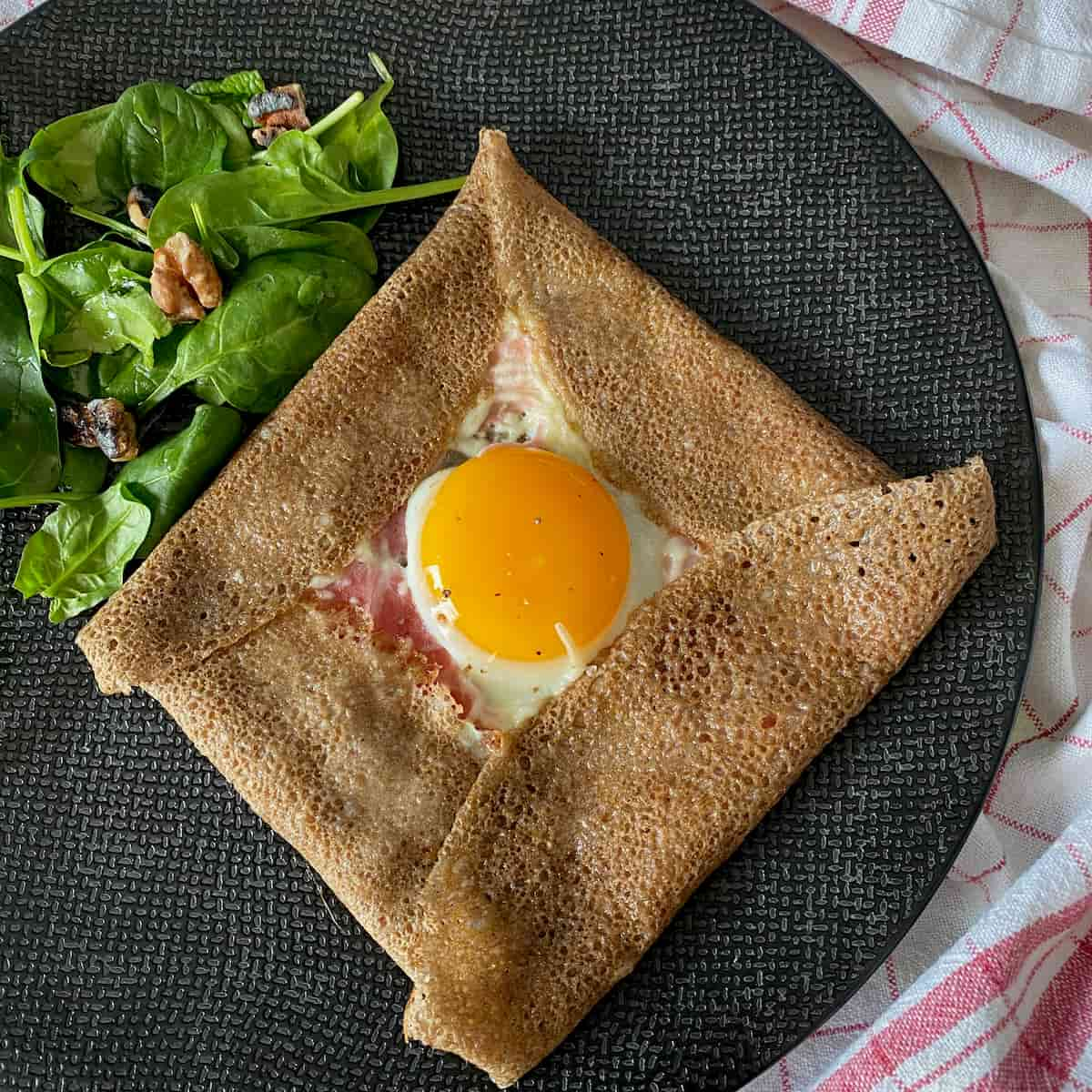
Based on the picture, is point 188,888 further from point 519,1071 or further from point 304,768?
point 519,1071

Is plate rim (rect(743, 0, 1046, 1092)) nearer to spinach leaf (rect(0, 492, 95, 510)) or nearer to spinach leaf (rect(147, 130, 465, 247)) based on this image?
spinach leaf (rect(147, 130, 465, 247))

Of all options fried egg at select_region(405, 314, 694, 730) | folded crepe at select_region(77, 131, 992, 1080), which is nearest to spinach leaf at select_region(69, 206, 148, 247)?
folded crepe at select_region(77, 131, 992, 1080)

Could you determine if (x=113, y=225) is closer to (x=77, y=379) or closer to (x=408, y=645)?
(x=77, y=379)

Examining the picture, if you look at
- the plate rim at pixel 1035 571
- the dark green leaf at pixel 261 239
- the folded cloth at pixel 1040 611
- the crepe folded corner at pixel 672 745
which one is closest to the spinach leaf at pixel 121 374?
the dark green leaf at pixel 261 239

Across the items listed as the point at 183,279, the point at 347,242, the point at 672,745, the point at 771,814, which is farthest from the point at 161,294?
the point at 771,814

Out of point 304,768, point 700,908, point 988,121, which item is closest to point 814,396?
point 988,121
